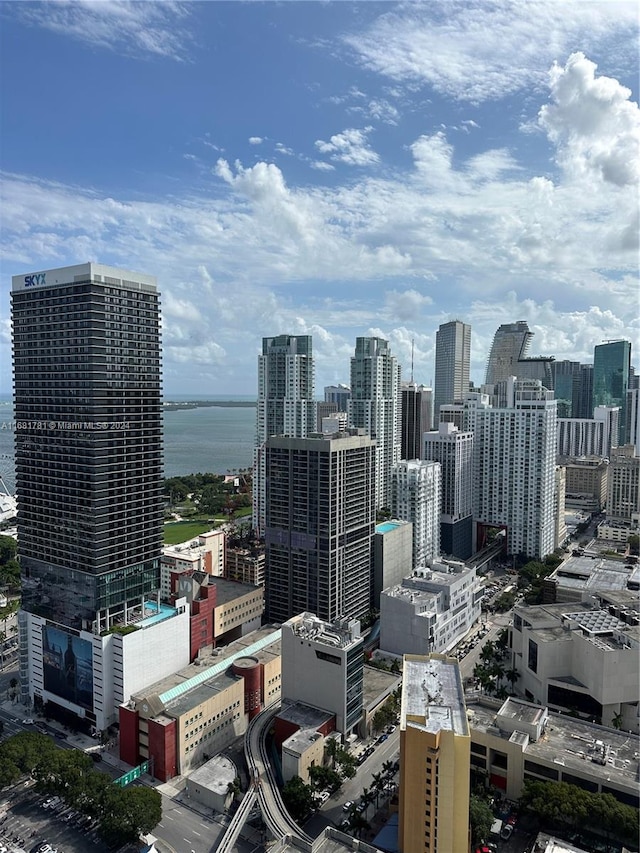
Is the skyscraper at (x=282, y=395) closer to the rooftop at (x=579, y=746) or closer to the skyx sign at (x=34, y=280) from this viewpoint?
the skyx sign at (x=34, y=280)

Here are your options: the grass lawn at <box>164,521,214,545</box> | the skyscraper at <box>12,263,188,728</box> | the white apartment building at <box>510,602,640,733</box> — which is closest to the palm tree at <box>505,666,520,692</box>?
the white apartment building at <box>510,602,640,733</box>

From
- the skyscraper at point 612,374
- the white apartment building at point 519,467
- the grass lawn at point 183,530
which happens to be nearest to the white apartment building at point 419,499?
the white apartment building at point 519,467

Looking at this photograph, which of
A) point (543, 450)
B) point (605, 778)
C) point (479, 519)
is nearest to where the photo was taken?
point (605, 778)

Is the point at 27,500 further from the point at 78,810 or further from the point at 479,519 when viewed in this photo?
the point at 479,519

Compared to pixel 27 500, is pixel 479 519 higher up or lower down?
lower down

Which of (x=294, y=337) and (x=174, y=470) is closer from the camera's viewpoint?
(x=294, y=337)

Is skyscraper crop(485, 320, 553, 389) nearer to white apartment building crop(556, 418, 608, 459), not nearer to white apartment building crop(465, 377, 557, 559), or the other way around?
white apartment building crop(556, 418, 608, 459)

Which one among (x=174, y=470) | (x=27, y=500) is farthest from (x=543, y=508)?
(x=174, y=470)
